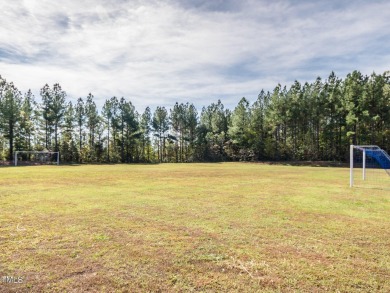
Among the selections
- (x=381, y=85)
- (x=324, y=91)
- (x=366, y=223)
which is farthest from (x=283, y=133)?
(x=366, y=223)

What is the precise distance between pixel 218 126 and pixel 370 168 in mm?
41802

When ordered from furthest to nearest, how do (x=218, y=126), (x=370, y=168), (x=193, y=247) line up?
1. (x=218, y=126)
2. (x=370, y=168)
3. (x=193, y=247)

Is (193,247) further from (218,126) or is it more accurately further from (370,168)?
(218,126)

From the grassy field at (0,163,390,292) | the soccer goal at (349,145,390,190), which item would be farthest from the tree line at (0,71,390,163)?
the grassy field at (0,163,390,292)

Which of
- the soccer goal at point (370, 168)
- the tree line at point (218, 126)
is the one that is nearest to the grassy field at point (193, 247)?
the soccer goal at point (370, 168)

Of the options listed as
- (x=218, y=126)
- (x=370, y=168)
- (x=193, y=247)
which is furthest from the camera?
(x=218, y=126)

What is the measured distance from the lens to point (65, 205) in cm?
1155

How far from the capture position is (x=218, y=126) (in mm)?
77750

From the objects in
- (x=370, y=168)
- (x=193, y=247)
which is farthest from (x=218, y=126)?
(x=193, y=247)

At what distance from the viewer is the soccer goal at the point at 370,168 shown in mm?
20328

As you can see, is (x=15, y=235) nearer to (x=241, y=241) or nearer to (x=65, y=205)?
(x=65, y=205)

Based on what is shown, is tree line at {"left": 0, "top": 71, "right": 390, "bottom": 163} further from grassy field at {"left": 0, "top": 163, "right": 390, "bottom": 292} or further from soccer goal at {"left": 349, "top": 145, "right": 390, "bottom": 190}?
grassy field at {"left": 0, "top": 163, "right": 390, "bottom": 292}

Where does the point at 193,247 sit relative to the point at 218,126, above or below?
below

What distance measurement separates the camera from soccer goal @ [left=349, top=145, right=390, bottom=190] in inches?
800
